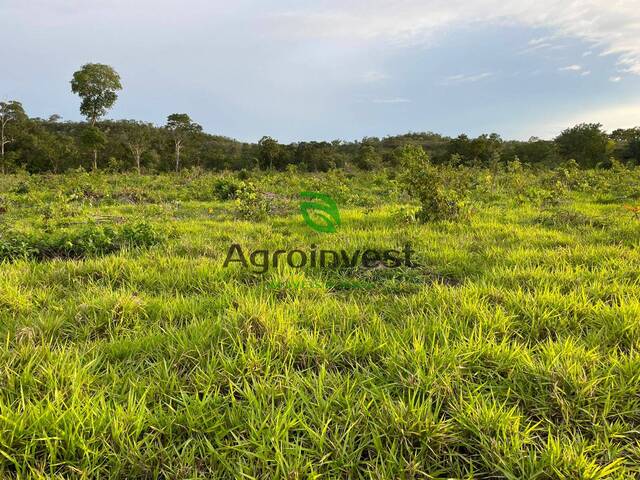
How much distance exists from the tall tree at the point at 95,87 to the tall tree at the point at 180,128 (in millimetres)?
6163

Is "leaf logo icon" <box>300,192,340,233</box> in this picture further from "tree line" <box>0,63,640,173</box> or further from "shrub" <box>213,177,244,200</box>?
"tree line" <box>0,63,640,173</box>

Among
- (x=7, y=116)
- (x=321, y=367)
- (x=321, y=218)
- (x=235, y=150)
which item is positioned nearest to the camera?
(x=321, y=367)

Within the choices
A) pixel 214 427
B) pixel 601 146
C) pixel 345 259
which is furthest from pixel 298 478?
pixel 601 146

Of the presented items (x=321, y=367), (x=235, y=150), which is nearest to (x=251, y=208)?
(x=321, y=367)

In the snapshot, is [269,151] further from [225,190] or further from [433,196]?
[433,196]

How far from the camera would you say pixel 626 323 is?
2627 mm

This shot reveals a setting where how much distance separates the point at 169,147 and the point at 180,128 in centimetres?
292

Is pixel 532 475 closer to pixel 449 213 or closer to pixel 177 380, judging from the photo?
pixel 177 380

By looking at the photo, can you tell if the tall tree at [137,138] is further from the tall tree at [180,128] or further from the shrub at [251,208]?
the shrub at [251,208]

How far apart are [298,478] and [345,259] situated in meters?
3.14

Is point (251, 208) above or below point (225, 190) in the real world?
below

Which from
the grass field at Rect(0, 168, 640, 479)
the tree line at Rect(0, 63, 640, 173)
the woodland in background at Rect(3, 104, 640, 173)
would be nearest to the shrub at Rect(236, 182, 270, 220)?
the grass field at Rect(0, 168, 640, 479)

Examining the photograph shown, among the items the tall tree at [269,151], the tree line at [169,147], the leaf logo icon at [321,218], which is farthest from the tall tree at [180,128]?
the leaf logo icon at [321,218]

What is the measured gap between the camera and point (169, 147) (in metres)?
45.9
